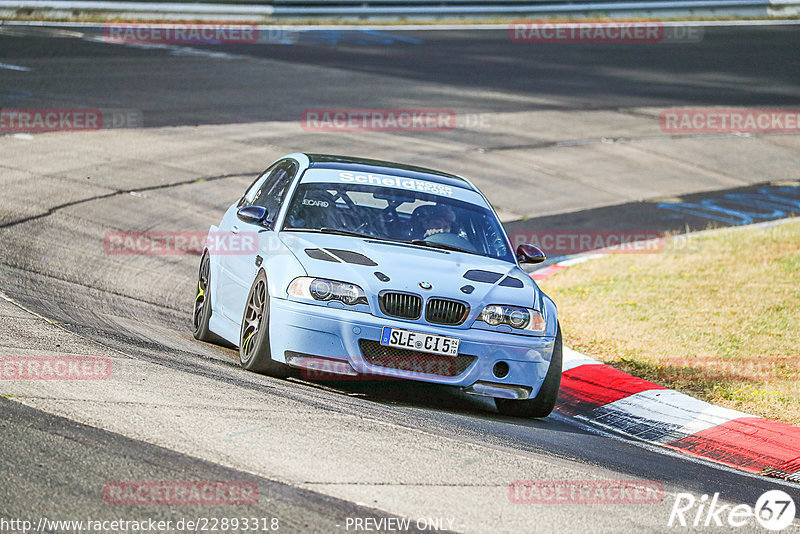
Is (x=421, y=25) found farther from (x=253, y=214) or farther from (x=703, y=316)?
(x=253, y=214)

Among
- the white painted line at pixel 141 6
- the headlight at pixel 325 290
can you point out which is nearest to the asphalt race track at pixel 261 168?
the headlight at pixel 325 290

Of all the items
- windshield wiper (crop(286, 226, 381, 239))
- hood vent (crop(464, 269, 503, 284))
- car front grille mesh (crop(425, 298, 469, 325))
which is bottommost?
car front grille mesh (crop(425, 298, 469, 325))

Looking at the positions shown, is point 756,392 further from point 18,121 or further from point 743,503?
point 18,121

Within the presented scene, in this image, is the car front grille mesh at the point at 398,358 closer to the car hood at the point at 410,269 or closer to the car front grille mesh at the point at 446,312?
the car front grille mesh at the point at 446,312

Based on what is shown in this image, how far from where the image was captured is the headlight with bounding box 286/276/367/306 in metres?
7.04

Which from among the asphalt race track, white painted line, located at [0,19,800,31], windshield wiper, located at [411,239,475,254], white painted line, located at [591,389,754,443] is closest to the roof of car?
windshield wiper, located at [411,239,475,254]

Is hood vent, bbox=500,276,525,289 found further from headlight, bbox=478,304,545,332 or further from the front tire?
the front tire

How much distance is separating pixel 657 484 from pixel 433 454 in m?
1.22

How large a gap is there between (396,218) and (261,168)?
27.9 feet

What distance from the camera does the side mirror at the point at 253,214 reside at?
26.8 feet

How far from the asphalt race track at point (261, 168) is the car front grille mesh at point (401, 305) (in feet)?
1.77

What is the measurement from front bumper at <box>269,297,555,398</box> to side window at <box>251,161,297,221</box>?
1.46m

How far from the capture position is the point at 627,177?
19.0 m

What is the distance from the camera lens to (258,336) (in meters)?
7.30
